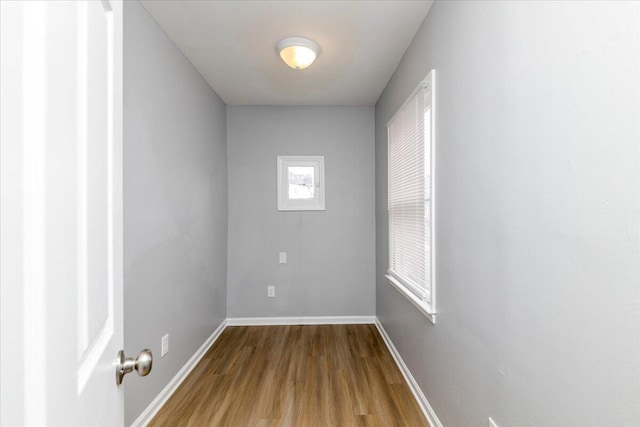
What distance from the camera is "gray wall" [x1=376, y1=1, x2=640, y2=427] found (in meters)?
0.75

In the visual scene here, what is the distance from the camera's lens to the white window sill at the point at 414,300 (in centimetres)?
187

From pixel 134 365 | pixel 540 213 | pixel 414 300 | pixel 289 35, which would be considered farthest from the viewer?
pixel 289 35

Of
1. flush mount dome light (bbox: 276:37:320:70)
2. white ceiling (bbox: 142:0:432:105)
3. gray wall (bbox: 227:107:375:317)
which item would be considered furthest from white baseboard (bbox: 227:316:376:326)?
flush mount dome light (bbox: 276:37:320:70)

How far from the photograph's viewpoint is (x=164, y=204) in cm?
221

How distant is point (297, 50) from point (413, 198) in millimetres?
1347

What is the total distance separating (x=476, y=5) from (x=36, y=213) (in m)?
1.67

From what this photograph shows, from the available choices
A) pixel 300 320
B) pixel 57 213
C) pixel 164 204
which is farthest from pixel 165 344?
pixel 57 213

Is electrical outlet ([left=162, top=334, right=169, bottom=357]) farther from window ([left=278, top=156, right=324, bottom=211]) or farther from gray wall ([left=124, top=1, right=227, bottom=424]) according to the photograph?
window ([left=278, top=156, right=324, bottom=211])

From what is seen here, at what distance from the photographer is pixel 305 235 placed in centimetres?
378

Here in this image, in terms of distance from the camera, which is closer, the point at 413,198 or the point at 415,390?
the point at 415,390

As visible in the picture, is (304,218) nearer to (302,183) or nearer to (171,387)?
(302,183)

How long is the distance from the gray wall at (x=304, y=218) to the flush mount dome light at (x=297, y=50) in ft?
4.41

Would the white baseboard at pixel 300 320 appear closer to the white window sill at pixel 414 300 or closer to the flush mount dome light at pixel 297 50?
the white window sill at pixel 414 300

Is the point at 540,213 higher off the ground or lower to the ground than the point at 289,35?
lower
